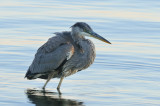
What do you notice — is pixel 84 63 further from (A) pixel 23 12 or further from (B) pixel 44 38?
(A) pixel 23 12

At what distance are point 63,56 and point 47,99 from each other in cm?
122

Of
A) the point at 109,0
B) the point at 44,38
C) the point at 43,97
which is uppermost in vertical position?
the point at 109,0

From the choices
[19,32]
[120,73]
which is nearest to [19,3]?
[19,32]

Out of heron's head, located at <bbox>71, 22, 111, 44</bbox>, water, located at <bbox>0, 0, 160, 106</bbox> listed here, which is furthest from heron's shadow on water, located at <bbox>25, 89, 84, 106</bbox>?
heron's head, located at <bbox>71, 22, 111, 44</bbox>

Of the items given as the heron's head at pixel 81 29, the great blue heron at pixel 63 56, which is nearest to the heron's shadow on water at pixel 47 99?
the great blue heron at pixel 63 56

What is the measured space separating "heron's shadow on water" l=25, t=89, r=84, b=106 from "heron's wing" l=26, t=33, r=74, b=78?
633mm

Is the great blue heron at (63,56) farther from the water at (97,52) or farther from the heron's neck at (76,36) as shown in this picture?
the water at (97,52)

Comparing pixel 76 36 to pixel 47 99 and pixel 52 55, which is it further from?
pixel 47 99

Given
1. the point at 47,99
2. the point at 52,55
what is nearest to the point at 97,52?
the point at 52,55

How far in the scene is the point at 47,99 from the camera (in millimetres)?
10586

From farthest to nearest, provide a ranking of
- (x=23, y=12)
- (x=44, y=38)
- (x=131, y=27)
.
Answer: (x=23, y=12) → (x=131, y=27) → (x=44, y=38)

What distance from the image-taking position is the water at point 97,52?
1068 centimetres

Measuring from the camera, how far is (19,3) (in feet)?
66.7

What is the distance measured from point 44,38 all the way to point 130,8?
5.06 meters
